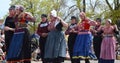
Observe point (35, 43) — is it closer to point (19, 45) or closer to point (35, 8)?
point (19, 45)

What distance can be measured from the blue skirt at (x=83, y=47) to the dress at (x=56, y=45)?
1.59m

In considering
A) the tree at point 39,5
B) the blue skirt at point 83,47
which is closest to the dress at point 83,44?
the blue skirt at point 83,47

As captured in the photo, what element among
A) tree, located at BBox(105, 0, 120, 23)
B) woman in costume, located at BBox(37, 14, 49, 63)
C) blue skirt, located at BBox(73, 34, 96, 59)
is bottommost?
blue skirt, located at BBox(73, 34, 96, 59)

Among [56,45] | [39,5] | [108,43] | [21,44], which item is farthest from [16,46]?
[39,5]

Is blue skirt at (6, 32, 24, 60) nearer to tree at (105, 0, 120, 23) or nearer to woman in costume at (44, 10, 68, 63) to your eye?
woman in costume at (44, 10, 68, 63)

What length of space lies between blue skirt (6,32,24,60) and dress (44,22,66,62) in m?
0.97

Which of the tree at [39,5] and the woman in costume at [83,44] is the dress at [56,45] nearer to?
the woman in costume at [83,44]

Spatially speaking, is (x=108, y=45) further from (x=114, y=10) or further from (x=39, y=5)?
(x=39, y=5)

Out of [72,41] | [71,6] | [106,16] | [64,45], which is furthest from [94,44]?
[71,6]

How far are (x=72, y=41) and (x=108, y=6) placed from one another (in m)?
22.7

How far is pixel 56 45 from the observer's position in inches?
429

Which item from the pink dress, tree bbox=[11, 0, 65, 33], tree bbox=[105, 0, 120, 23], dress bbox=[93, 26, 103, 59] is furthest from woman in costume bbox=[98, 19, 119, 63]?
tree bbox=[11, 0, 65, 33]

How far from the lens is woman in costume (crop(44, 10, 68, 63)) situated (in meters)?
10.8

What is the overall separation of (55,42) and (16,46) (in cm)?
111
